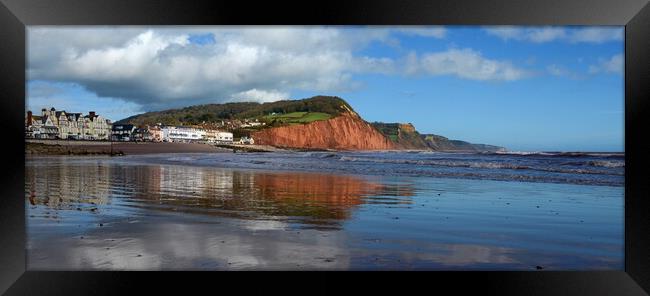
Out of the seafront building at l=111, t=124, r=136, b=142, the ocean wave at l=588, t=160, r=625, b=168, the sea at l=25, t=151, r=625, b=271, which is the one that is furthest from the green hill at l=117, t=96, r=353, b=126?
the sea at l=25, t=151, r=625, b=271

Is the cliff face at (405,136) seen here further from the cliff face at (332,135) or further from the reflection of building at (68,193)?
the reflection of building at (68,193)

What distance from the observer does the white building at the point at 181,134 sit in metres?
43.6

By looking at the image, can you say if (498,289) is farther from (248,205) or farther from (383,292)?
(248,205)

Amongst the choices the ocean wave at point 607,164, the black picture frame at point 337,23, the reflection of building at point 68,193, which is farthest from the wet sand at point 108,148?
the black picture frame at point 337,23

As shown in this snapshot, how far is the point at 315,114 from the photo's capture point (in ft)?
184

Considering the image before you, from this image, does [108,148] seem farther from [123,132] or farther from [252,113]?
[252,113]

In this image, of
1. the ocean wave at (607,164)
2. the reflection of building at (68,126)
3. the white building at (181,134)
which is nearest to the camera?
the ocean wave at (607,164)

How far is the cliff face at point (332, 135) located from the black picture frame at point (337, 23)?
45.3 m

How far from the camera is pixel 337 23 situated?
131 inches

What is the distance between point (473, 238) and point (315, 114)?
52091 millimetres

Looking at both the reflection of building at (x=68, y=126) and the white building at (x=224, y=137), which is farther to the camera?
the white building at (x=224, y=137)

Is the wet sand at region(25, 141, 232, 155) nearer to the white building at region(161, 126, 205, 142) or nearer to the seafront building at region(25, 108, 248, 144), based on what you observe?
the white building at region(161, 126, 205, 142)

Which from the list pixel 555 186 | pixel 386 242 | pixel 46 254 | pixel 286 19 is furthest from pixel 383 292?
pixel 555 186

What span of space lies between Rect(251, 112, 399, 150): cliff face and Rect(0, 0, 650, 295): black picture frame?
45281 millimetres
